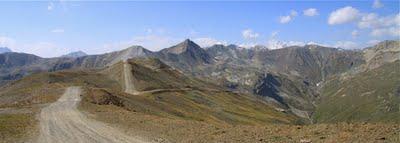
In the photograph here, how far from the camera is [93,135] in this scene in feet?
136

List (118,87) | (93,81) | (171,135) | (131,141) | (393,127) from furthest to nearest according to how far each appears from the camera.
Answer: (93,81), (118,87), (171,135), (131,141), (393,127)

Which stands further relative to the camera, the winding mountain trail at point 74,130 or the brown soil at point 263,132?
the winding mountain trail at point 74,130

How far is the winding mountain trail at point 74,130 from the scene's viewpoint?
128 feet

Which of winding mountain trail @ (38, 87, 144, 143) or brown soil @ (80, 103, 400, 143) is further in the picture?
winding mountain trail @ (38, 87, 144, 143)

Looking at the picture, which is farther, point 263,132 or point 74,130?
point 74,130

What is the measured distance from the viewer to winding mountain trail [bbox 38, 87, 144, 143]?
39156 millimetres

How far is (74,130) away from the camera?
149 ft

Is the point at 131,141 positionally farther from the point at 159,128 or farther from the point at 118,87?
the point at 118,87

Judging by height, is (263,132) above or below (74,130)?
above

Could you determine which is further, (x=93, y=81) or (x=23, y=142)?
(x=93, y=81)

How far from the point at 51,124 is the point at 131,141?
1742cm

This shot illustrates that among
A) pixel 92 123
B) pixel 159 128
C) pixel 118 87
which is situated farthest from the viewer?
pixel 118 87

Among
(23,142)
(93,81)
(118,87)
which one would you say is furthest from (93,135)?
(93,81)

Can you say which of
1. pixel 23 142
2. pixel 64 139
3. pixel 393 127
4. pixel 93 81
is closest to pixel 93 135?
pixel 64 139
